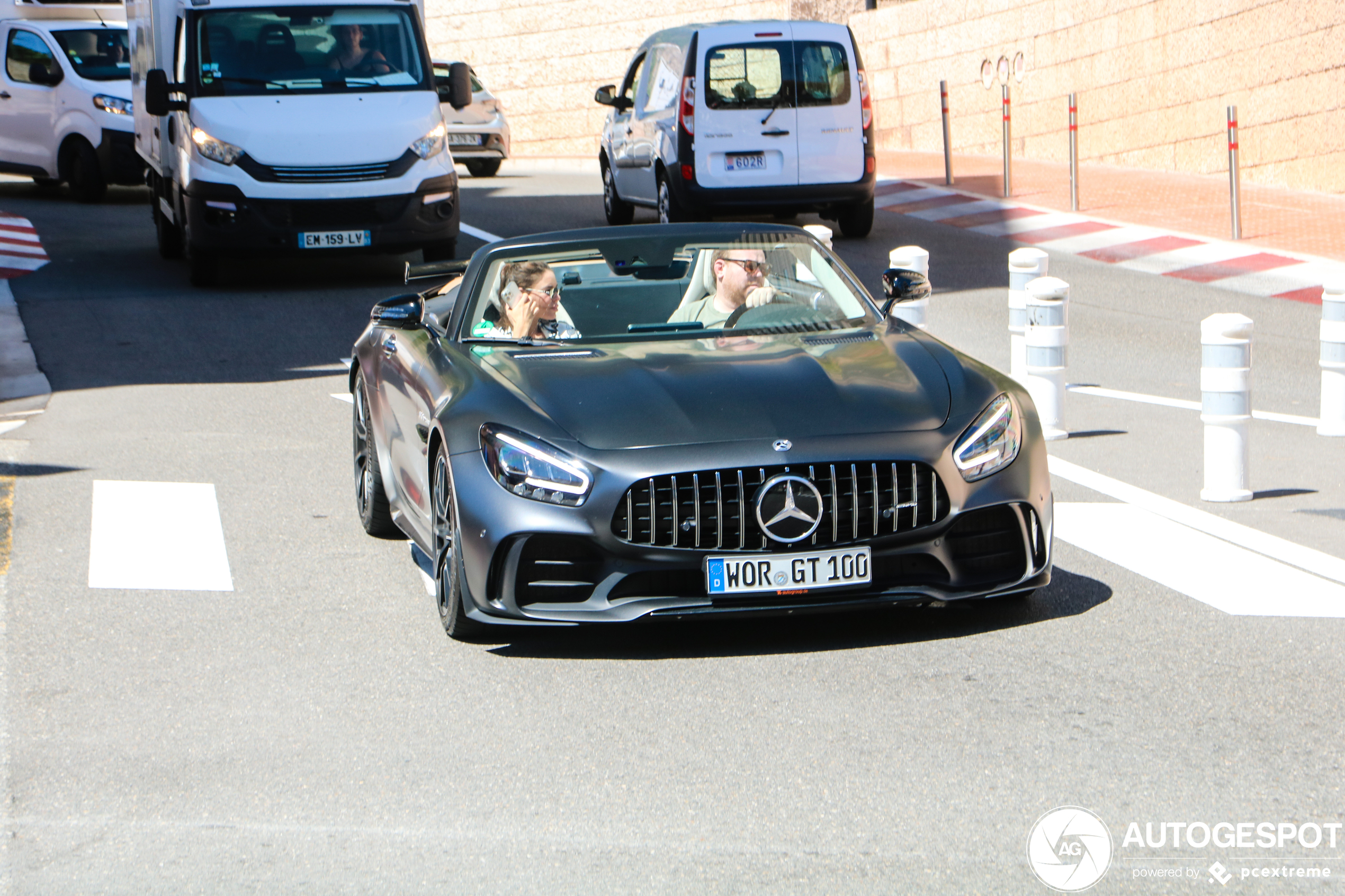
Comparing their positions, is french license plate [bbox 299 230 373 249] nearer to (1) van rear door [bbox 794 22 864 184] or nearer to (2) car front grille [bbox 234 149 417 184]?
(2) car front grille [bbox 234 149 417 184]

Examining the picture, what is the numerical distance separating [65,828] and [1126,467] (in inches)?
219

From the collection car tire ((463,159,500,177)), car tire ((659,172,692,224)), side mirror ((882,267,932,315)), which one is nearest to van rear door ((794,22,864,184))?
car tire ((659,172,692,224))

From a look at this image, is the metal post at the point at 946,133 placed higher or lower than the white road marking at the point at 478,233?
higher

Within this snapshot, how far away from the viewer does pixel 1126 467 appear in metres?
8.70

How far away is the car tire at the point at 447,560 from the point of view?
5.79 m

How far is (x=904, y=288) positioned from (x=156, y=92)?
9.88 m

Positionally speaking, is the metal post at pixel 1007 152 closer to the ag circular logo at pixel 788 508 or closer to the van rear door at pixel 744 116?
the van rear door at pixel 744 116

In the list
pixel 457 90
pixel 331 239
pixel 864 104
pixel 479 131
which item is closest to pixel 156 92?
pixel 331 239

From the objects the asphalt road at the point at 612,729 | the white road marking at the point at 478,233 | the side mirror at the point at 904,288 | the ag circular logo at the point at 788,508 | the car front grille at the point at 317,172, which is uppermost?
the car front grille at the point at 317,172

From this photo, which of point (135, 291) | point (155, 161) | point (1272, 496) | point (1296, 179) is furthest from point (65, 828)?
point (1296, 179)

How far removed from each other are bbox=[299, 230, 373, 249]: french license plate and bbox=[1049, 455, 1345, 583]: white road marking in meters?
8.16

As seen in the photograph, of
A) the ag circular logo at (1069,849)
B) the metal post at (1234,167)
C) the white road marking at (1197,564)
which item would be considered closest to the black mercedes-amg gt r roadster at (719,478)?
the white road marking at (1197,564)

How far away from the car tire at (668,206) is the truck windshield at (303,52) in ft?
9.67

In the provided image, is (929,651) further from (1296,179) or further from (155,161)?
(1296,179)
